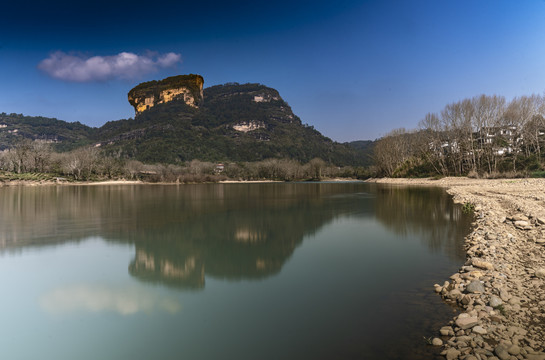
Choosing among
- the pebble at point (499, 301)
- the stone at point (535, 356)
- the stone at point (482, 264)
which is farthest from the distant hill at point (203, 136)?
the stone at point (535, 356)

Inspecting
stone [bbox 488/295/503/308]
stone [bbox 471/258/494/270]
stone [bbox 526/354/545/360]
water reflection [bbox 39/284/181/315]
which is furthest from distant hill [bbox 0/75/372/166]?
stone [bbox 526/354/545/360]

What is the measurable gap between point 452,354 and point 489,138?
5870cm

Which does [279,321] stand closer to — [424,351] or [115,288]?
[424,351]

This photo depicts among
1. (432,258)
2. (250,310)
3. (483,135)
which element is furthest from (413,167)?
(250,310)

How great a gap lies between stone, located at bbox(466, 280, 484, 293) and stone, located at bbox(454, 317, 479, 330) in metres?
1.25

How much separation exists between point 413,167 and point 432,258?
2660 inches

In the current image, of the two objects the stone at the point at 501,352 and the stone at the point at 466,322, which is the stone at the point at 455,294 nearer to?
the stone at the point at 466,322

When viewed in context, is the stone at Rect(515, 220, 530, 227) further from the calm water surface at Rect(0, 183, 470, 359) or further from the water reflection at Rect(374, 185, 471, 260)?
the calm water surface at Rect(0, 183, 470, 359)

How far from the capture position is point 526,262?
22.8ft

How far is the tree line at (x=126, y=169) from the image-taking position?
253 feet

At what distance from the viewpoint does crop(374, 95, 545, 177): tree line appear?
150ft

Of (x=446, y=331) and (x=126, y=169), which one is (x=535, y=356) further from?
(x=126, y=169)

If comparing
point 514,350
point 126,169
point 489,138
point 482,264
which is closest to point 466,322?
point 514,350

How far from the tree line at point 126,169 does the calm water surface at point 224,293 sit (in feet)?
254
